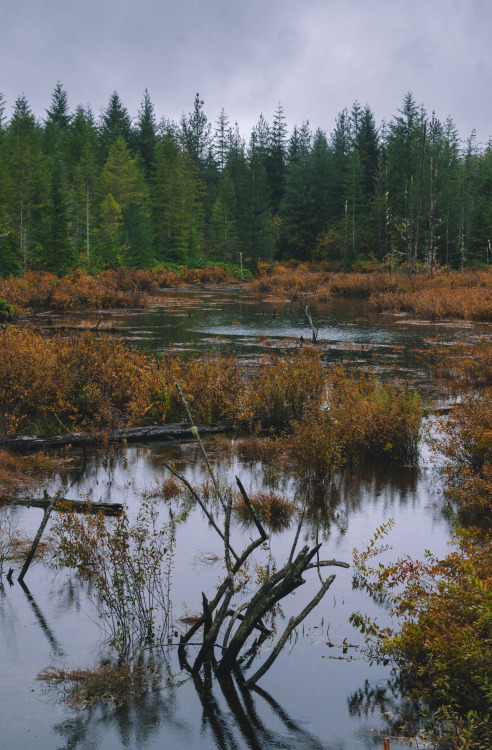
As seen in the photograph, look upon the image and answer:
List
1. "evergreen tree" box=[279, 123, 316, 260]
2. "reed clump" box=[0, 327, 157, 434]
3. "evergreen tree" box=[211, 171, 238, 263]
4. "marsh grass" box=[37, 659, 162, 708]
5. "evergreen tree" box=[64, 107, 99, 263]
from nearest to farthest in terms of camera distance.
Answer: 1. "marsh grass" box=[37, 659, 162, 708]
2. "reed clump" box=[0, 327, 157, 434]
3. "evergreen tree" box=[64, 107, 99, 263]
4. "evergreen tree" box=[211, 171, 238, 263]
5. "evergreen tree" box=[279, 123, 316, 260]

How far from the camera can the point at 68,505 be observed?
6801 millimetres

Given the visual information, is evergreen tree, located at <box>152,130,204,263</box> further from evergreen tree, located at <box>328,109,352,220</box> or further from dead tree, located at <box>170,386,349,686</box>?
dead tree, located at <box>170,386,349,686</box>

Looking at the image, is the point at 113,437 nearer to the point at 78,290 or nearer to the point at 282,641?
the point at 282,641

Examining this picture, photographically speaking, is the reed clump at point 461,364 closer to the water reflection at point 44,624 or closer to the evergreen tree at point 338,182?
the water reflection at point 44,624

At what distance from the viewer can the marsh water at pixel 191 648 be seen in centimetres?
409

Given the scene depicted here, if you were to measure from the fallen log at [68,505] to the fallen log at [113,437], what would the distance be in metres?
1.97

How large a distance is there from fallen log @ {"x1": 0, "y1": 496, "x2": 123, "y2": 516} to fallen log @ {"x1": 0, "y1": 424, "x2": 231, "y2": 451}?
1973 mm

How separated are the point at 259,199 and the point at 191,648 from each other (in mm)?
64639

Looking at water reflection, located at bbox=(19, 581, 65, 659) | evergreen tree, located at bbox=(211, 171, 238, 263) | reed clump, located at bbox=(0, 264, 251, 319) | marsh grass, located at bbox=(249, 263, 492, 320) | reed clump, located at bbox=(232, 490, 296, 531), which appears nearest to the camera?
water reflection, located at bbox=(19, 581, 65, 659)

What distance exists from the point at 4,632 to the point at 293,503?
12.2 feet

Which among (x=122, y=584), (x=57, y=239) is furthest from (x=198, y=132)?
(x=122, y=584)

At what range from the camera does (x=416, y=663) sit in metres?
4.31

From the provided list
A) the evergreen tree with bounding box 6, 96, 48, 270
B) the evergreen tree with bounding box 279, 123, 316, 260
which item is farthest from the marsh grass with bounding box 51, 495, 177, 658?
the evergreen tree with bounding box 279, 123, 316, 260

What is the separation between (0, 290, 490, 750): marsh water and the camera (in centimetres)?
409
